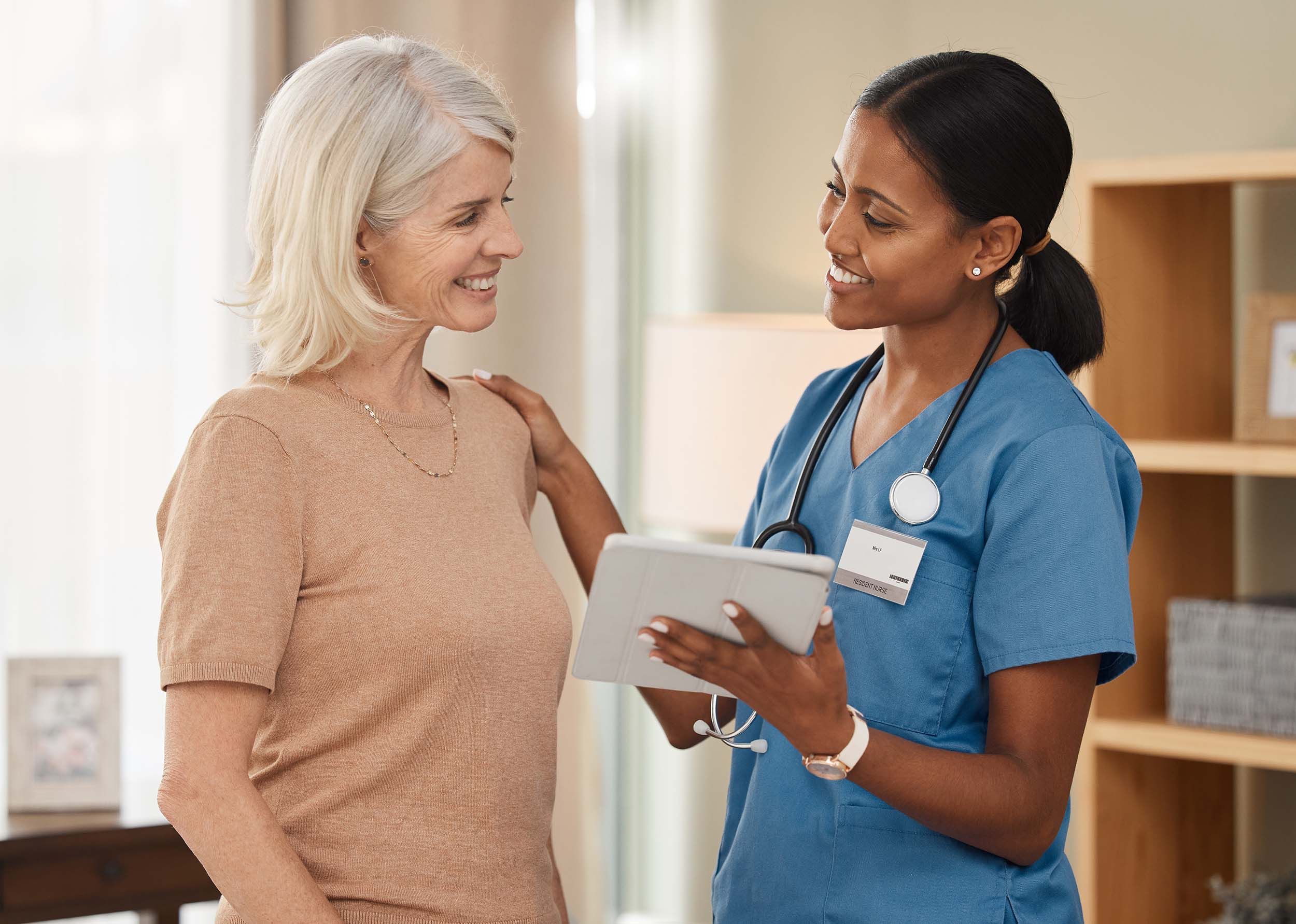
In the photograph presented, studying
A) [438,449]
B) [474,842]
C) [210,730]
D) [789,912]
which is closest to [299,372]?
[438,449]

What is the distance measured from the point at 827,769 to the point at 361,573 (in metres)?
0.48

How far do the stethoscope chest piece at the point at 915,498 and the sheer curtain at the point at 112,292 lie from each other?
157cm

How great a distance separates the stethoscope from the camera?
126cm

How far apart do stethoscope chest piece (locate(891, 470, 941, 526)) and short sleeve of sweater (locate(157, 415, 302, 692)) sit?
580 mm

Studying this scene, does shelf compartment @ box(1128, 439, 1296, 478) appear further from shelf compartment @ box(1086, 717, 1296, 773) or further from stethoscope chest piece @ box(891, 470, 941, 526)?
stethoscope chest piece @ box(891, 470, 941, 526)

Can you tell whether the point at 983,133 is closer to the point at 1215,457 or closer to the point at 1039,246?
the point at 1039,246

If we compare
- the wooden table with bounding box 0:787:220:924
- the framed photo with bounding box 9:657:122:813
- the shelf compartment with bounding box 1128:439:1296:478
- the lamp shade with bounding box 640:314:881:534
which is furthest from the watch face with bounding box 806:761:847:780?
the framed photo with bounding box 9:657:122:813

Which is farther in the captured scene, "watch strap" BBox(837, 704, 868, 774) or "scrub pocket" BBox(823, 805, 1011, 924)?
"scrub pocket" BBox(823, 805, 1011, 924)

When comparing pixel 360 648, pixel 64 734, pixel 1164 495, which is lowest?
pixel 64 734

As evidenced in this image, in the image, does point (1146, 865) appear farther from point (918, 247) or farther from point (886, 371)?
point (918, 247)

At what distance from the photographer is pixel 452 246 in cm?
137

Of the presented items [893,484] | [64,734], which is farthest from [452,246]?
[64,734]

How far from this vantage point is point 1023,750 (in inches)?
45.8

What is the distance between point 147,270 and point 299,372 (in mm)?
1353
